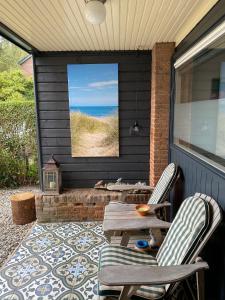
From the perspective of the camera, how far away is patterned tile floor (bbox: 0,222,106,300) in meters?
2.08

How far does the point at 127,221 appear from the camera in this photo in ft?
7.33

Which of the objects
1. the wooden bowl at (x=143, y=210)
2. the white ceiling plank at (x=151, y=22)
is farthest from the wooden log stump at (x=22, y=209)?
the white ceiling plank at (x=151, y=22)

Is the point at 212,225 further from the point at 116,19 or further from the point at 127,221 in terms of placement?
the point at 116,19

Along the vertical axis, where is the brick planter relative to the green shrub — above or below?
below

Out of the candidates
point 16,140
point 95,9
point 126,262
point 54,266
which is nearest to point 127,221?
point 126,262

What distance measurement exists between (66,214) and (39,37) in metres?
2.48

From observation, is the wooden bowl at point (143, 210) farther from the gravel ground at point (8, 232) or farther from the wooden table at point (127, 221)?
the gravel ground at point (8, 232)

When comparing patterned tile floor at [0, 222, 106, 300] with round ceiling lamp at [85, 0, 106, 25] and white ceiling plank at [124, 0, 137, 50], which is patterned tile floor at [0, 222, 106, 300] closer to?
round ceiling lamp at [85, 0, 106, 25]

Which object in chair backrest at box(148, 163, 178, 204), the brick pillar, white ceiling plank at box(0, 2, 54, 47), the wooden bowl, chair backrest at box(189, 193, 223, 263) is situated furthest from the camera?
the brick pillar

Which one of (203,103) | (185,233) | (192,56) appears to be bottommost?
(185,233)

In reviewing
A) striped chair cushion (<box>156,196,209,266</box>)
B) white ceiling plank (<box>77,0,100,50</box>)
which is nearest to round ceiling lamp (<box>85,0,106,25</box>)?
white ceiling plank (<box>77,0,100,50</box>)

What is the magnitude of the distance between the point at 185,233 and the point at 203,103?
3.85 feet

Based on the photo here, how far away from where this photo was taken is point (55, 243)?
289cm

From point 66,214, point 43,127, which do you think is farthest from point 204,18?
point 66,214
